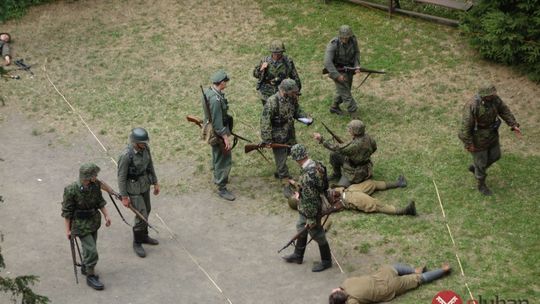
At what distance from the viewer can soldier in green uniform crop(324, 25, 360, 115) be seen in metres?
15.1

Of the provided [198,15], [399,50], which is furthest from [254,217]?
[198,15]

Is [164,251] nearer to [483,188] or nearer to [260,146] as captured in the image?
[260,146]

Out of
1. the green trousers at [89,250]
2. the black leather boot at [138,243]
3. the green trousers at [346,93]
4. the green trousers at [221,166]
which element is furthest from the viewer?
the green trousers at [346,93]

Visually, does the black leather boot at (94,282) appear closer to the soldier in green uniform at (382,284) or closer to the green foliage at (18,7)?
the soldier in green uniform at (382,284)

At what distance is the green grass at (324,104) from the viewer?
12055 mm

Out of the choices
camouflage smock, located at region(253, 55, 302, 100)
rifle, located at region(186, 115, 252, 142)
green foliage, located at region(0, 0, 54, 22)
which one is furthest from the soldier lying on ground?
green foliage, located at region(0, 0, 54, 22)

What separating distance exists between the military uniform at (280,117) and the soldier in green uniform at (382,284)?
3242 millimetres

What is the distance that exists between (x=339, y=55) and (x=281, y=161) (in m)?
2.56

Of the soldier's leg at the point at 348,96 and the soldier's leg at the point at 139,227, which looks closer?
the soldier's leg at the point at 139,227

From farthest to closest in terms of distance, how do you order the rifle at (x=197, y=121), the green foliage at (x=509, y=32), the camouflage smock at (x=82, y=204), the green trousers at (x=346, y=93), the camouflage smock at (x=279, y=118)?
1. the green foliage at (x=509, y=32)
2. the green trousers at (x=346, y=93)
3. the rifle at (x=197, y=121)
4. the camouflage smock at (x=279, y=118)
5. the camouflage smock at (x=82, y=204)

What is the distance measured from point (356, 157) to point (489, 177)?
222 cm

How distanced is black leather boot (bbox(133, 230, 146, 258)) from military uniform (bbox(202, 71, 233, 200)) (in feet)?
6.12

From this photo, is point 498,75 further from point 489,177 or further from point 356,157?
point 356,157

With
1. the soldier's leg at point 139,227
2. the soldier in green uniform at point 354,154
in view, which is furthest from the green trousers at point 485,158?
the soldier's leg at point 139,227
